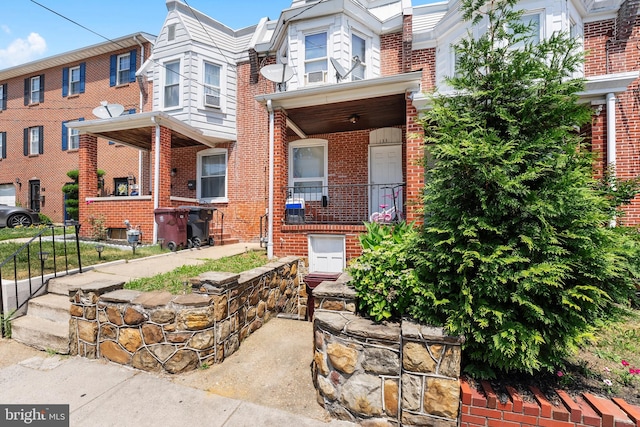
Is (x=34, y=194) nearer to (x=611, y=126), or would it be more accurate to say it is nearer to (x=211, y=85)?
(x=211, y=85)

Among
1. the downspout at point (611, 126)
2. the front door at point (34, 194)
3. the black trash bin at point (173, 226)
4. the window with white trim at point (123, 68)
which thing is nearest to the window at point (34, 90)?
the front door at point (34, 194)

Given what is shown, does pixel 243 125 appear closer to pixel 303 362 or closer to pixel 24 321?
pixel 24 321

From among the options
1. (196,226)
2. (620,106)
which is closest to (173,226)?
(196,226)

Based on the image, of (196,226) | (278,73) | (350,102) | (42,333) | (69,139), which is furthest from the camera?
(69,139)

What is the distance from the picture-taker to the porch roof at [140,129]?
25.7 ft

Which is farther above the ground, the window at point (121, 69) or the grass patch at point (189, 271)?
the window at point (121, 69)

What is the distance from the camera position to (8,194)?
15.8m

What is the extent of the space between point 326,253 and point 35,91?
18318 millimetres

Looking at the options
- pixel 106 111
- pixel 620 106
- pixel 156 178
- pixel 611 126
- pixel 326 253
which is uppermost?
pixel 106 111

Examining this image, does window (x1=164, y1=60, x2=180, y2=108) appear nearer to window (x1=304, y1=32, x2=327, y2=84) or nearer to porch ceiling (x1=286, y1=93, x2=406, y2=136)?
porch ceiling (x1=286, y1=93, x2=406, y2=136)

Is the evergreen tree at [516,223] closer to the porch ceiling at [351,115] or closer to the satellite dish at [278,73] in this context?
the porch ceiling at [351,115]

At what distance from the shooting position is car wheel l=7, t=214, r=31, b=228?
10.8 m

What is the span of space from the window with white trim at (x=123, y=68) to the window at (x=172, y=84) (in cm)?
428

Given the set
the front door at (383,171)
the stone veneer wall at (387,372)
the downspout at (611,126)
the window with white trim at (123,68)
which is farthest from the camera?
the window with white trim at (123,68)
